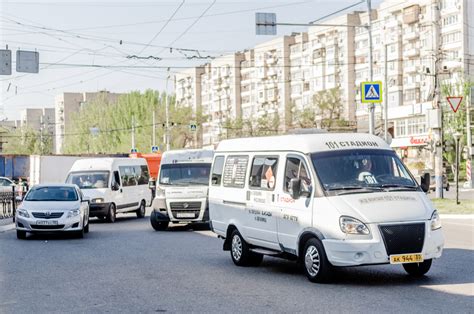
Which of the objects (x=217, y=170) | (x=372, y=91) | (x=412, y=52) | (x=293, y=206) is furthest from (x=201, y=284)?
(x=412, y=52)

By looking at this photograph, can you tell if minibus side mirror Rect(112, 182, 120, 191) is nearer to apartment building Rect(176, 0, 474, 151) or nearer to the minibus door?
the minibus door

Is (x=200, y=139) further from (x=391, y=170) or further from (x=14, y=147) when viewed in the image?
(x=391, y=170)

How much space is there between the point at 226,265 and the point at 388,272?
3.09 m

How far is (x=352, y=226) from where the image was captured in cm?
1166

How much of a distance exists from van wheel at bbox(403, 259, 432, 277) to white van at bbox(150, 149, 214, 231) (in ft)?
42.6

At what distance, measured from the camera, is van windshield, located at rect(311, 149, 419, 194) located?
12.4 meters

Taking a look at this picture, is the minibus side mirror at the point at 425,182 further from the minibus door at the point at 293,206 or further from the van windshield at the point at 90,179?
the van windshield at the point at 90,179

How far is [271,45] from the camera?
120 meters

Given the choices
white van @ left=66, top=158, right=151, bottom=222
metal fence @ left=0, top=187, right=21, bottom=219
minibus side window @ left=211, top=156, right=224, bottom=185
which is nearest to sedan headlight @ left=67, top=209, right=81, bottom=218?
minibus side window @ left=211, top=156, right=224, bottom=185

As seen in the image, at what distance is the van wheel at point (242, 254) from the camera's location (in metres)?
14.8

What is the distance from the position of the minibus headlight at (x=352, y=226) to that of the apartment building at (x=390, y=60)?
6109 centimetres

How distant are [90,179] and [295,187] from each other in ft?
66.7

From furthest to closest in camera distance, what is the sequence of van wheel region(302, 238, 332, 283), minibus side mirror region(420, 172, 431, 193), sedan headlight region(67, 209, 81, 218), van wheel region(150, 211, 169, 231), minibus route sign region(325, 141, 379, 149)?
van wheel region(150, 211, 169, 231)
sedan headlight region(67, 209, 81, 218)
minibus side mirror region(420, 172, 431, 193)
minibus route sign region(325, 141, 379, 149)
van wheel region(302, 238, 332, 283)

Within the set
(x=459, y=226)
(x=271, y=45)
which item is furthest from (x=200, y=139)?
(x=459, y=226)
